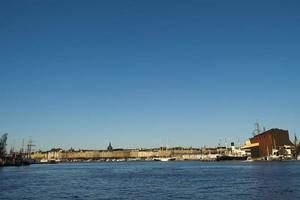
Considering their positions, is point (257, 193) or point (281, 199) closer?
point (281, 199)

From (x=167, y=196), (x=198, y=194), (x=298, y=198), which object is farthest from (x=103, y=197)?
(x=298, y=198)

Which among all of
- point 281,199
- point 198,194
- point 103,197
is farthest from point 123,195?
point 281,199

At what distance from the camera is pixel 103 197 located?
54.9 metres

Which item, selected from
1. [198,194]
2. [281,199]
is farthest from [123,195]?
[281,199]

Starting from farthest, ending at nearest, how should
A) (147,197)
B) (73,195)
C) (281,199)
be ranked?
(73,195) → (147,197) → (281,199)

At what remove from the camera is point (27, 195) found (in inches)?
2306

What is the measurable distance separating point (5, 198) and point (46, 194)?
20.0 ft

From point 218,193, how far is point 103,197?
14114 millimetres

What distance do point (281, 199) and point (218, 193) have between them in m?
10.4

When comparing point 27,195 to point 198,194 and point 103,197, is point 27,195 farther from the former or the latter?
point 198,194

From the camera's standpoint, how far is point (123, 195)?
57.3 meters

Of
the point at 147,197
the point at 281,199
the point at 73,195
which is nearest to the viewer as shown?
the point at 281,199

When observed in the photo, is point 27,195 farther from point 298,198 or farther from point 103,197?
point 298,198

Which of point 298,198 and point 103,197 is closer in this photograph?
point 298,198
